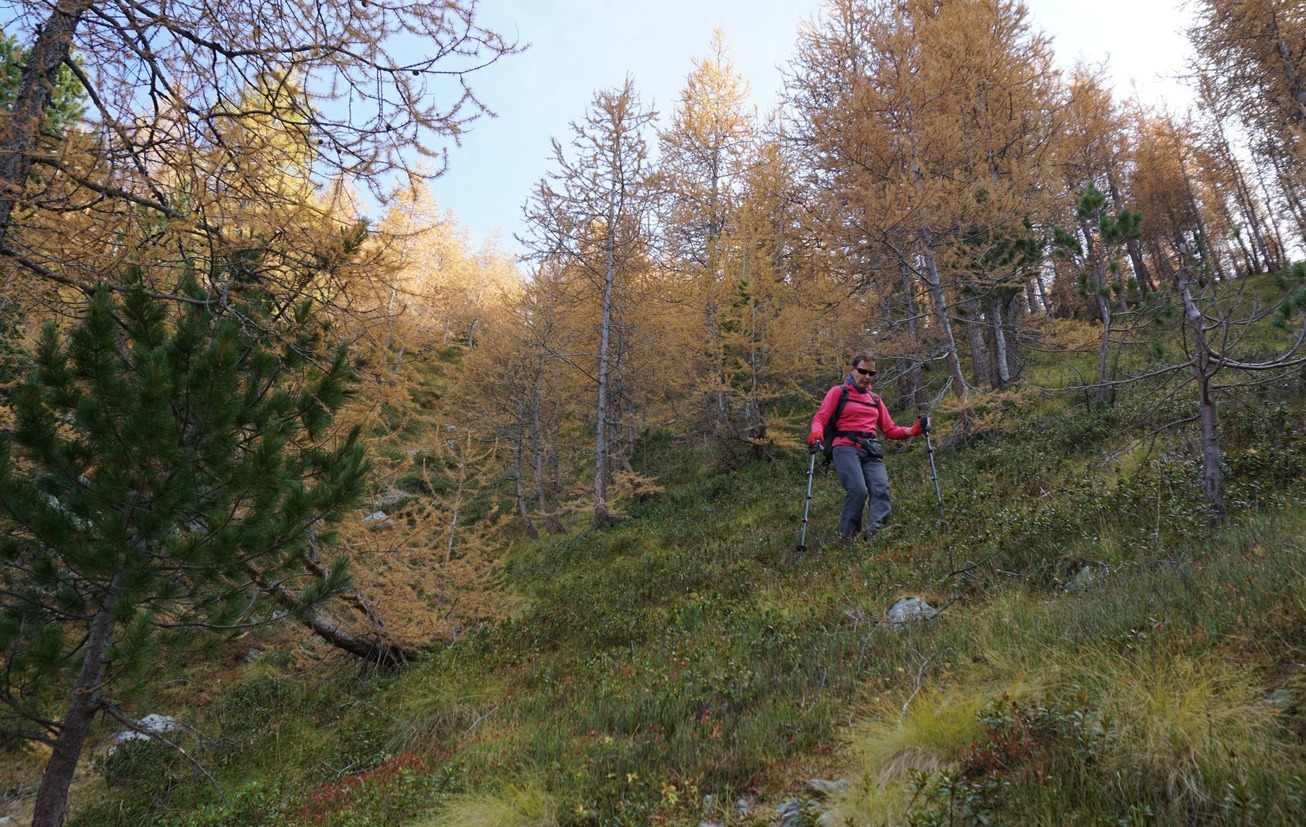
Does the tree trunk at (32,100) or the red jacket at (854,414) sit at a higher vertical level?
the tree trunk at (32,100)

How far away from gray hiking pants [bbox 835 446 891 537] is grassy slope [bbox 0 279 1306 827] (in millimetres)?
372

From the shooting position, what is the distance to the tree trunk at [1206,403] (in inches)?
155

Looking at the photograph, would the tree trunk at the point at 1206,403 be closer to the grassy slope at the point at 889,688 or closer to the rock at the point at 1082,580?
the grassy slope at the point at 889,688

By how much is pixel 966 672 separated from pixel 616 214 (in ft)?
37.9

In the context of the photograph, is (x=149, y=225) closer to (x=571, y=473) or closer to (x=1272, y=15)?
(x=571, y=473)

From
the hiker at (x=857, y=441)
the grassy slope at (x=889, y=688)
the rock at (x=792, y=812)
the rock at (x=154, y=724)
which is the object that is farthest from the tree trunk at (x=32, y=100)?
the hiker at (x=857, y=441)

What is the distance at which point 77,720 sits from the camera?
3.33 meters

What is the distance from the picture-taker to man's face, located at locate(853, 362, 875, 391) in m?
7.12

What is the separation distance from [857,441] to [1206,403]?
11.1 feet

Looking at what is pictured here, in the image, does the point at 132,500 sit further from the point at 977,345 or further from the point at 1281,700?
the point at 977,345

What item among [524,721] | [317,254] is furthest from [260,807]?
[317,254]

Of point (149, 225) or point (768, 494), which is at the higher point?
point (149, 225)

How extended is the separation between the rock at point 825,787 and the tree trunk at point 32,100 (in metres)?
4.95

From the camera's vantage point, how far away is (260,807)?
4246mm
